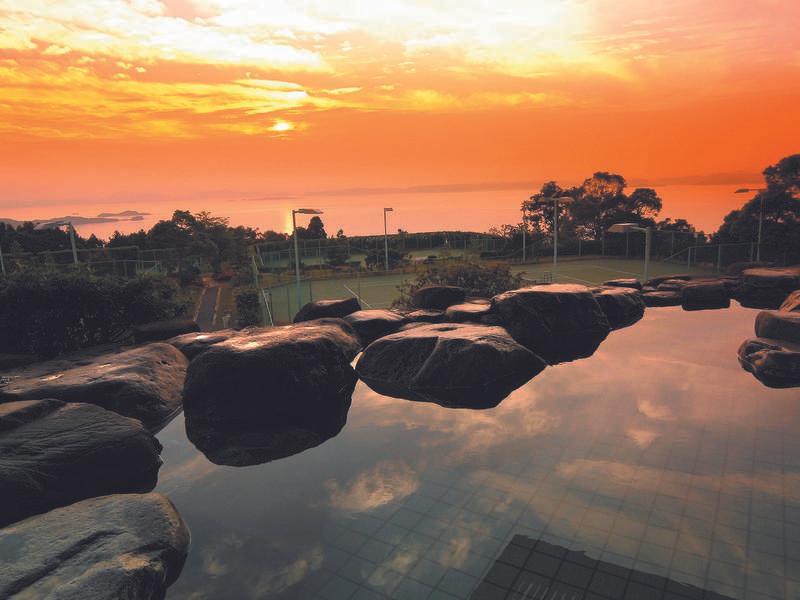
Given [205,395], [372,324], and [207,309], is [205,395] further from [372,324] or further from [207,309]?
[207,309]

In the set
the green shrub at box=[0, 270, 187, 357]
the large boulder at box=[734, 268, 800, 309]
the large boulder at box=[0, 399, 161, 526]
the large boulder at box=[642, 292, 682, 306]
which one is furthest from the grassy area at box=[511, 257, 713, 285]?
the large boulder at box=[0, 399, 161, 526]

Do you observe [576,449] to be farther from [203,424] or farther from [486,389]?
[203,424]

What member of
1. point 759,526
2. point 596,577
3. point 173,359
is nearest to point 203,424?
point 173,359

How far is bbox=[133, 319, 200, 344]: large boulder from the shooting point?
16.7 meters

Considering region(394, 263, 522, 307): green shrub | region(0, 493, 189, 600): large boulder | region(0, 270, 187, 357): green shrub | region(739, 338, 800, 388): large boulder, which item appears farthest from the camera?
region(394, 263, 522, 307): green shrub

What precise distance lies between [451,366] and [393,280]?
31.1 metres

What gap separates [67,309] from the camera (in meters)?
17.0

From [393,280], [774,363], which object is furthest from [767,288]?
[393,280]

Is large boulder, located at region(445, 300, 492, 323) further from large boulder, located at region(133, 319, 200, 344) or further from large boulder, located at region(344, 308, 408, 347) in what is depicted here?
large boulder, located at region(133, 319, 200, 344)

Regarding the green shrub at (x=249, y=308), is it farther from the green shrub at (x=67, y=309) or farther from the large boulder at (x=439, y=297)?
the large boulder at (x=439, y=297)

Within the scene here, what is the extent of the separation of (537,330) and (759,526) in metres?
10.1

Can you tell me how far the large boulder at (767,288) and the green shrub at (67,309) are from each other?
932 inches

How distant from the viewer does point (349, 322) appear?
1783 centimetres

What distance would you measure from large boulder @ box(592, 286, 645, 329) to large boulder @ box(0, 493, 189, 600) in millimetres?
16492
